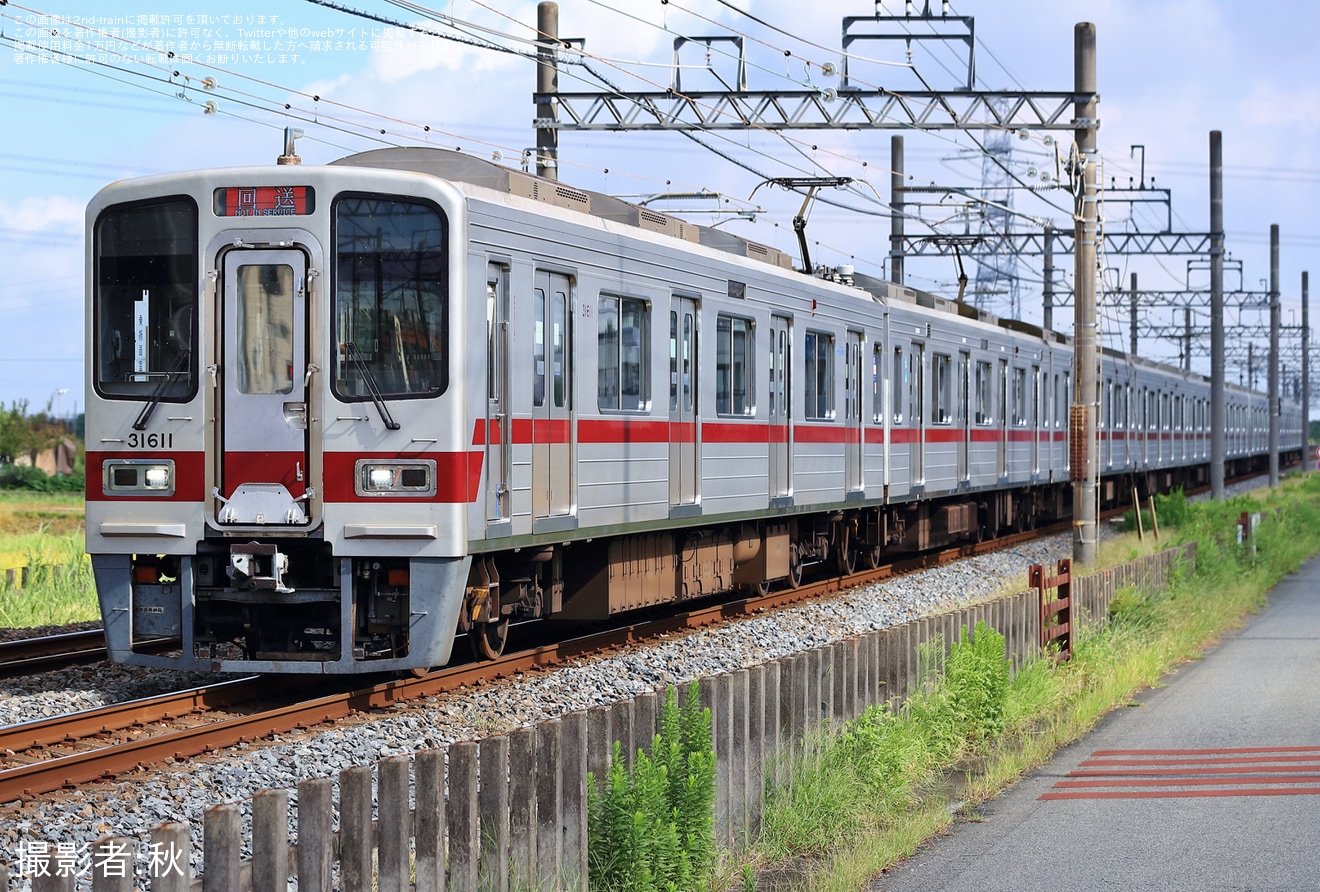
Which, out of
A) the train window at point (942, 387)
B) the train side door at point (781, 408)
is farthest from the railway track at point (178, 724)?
the train window at point (942, 387)

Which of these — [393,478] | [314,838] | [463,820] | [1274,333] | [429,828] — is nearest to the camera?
[314,838]

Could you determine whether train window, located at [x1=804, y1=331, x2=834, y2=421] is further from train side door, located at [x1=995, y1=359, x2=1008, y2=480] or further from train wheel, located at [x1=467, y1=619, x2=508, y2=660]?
train side door, located at [x1=995, y1=359, x2=1008, y2=480]

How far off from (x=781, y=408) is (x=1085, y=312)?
559cm

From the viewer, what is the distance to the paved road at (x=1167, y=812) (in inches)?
227

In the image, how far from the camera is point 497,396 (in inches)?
377

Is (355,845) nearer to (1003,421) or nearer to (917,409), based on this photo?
(917,409)

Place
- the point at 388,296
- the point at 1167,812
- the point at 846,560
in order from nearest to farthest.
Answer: the point at 1167,812 < the point at 388,296 < the point at 846,560

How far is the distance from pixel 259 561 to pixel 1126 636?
6.73 m

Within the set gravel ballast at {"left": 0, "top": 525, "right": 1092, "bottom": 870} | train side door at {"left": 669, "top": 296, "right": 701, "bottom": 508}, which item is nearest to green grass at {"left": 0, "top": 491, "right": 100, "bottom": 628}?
gravel ballast at {"left": 0, "top": 525, "right": 1092, "bottom": 870}

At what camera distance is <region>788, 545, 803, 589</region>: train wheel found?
16.3m

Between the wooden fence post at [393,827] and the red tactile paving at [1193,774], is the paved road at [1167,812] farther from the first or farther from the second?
the wooden fence post at [393,827]

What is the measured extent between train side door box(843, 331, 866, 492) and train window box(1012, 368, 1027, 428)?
7.70m

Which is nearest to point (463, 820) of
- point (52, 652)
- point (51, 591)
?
point (52, 652)

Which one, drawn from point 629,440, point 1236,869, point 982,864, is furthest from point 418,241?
point 1236,869
